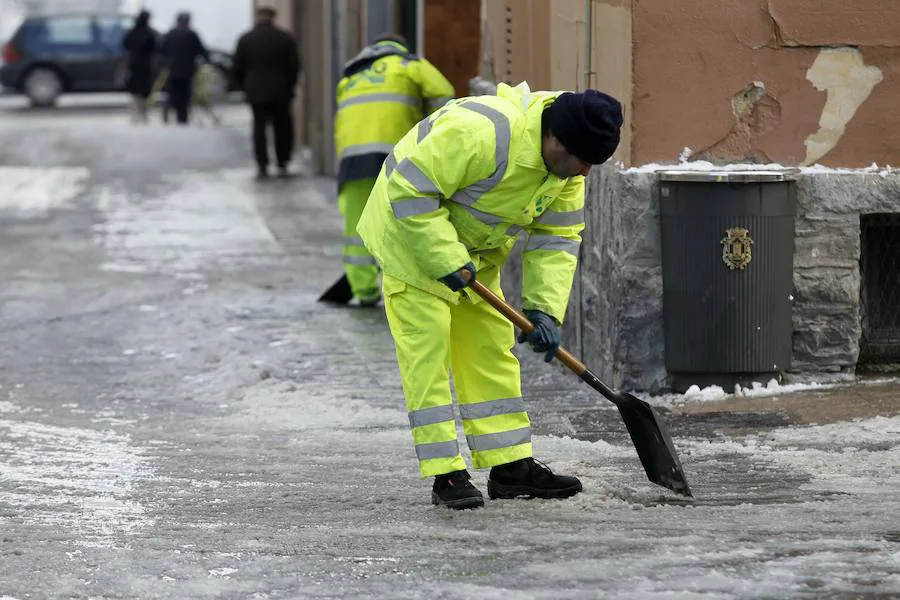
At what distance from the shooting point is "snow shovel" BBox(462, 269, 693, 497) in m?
5.82

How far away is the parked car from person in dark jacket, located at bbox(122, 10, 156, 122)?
3728 millimetres

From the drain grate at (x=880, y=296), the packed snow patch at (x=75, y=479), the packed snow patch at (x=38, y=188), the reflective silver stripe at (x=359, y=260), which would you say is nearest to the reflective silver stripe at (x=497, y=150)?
the packed snow patch at (x=75, y=479)

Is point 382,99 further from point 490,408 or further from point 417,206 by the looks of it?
point 417,206

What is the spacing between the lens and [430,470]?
18.6 ft

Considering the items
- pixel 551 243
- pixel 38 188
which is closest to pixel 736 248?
pixel 551 243

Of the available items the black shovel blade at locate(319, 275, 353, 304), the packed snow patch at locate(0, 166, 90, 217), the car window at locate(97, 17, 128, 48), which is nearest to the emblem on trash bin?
the black shovel blade at locate(319, 275, 353, 304)

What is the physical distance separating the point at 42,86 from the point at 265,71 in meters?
12.8

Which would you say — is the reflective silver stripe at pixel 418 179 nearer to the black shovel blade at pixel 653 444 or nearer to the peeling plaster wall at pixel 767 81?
the black shovel blade at pixel 653 444

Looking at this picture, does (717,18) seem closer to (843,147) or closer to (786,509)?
(843,147)

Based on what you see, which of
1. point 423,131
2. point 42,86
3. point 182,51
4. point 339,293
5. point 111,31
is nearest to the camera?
point 423,131

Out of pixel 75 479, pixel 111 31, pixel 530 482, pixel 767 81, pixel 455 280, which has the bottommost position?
pixel 75 479

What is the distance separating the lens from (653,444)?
5.91 metres

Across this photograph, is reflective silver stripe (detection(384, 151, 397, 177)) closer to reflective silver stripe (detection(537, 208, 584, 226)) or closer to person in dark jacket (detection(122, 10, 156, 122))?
reflective silver stripe (detection(537, 208, 584, 226))

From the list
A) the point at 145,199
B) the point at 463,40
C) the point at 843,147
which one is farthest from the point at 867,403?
the point at 145,199
